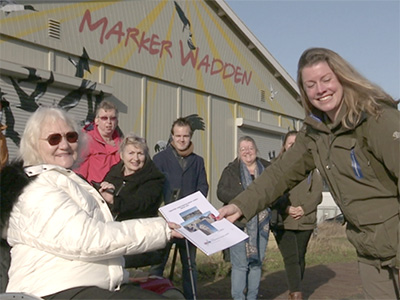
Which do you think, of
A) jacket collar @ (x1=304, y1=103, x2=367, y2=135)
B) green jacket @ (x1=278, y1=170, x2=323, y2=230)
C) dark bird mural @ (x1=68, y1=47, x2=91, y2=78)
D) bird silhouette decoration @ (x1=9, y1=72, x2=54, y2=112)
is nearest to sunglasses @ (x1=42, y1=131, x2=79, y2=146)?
jacket collar @ (x1=304, y1=103, x2=367, y2=135)

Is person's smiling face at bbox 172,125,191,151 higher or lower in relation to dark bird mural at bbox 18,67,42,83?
lower

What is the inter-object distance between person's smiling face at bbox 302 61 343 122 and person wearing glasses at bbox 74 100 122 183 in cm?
315

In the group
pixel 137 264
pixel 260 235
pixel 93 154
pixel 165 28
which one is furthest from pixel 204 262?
pixel 165 28

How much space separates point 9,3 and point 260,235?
7.50 metres

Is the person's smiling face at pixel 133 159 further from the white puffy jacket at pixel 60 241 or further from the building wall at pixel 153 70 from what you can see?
the building wall at pixel 153 70

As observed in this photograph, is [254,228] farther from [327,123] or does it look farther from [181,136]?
[327,123]

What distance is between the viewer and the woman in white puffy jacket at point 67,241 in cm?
297

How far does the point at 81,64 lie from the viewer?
13133mm

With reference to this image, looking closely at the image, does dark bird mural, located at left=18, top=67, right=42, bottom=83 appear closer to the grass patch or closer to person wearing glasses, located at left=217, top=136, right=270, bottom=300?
the grass patch

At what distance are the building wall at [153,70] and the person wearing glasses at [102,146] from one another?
10.8ft

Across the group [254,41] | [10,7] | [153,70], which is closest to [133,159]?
[10,7]

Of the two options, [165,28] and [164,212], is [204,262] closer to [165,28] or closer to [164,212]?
[164,212]

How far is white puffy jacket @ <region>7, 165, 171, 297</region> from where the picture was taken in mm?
2971

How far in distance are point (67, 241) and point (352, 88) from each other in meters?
1.80
